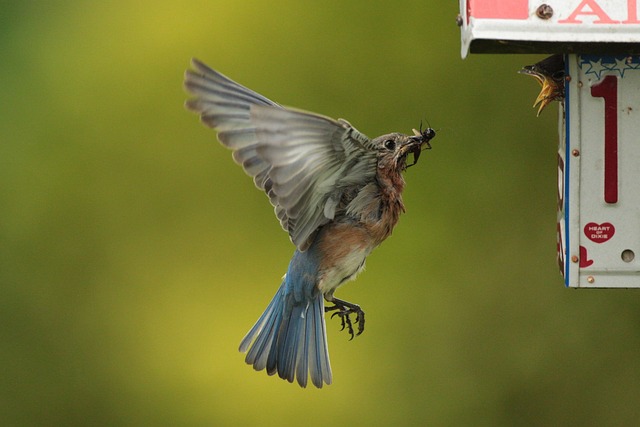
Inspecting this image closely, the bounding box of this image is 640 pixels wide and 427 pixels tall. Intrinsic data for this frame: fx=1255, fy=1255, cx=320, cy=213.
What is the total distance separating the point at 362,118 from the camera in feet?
22.1

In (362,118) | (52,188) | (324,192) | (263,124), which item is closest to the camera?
(263,124)

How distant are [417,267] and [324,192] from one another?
2862mm

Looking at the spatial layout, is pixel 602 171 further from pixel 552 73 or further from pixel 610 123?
pixel 552 73

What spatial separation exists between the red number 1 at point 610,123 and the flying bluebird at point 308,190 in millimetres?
583

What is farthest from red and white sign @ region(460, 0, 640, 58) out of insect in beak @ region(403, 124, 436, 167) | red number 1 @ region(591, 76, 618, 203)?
insect in beak @ region(403, 124, 436, 167)

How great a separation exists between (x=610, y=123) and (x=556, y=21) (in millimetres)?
518

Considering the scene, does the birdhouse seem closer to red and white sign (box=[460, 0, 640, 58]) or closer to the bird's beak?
red and white sign (box=[460, 0, 640, 58])

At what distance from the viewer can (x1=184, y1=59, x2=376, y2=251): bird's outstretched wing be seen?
3.85m

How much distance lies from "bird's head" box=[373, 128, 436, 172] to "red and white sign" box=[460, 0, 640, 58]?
504 millimetres

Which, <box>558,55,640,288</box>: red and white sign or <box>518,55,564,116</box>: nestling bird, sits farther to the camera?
<box>518,55,564,116</box>: nestling bird

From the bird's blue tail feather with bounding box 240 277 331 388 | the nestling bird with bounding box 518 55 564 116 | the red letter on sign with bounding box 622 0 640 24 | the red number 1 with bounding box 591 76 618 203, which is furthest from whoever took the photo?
the bird's blue tail feather with bounding box 240 277 331 388

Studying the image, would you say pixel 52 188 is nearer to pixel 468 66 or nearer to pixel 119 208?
pixel 119 208

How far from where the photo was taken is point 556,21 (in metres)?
3.82

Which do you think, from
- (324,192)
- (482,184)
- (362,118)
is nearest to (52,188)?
(362,118)
